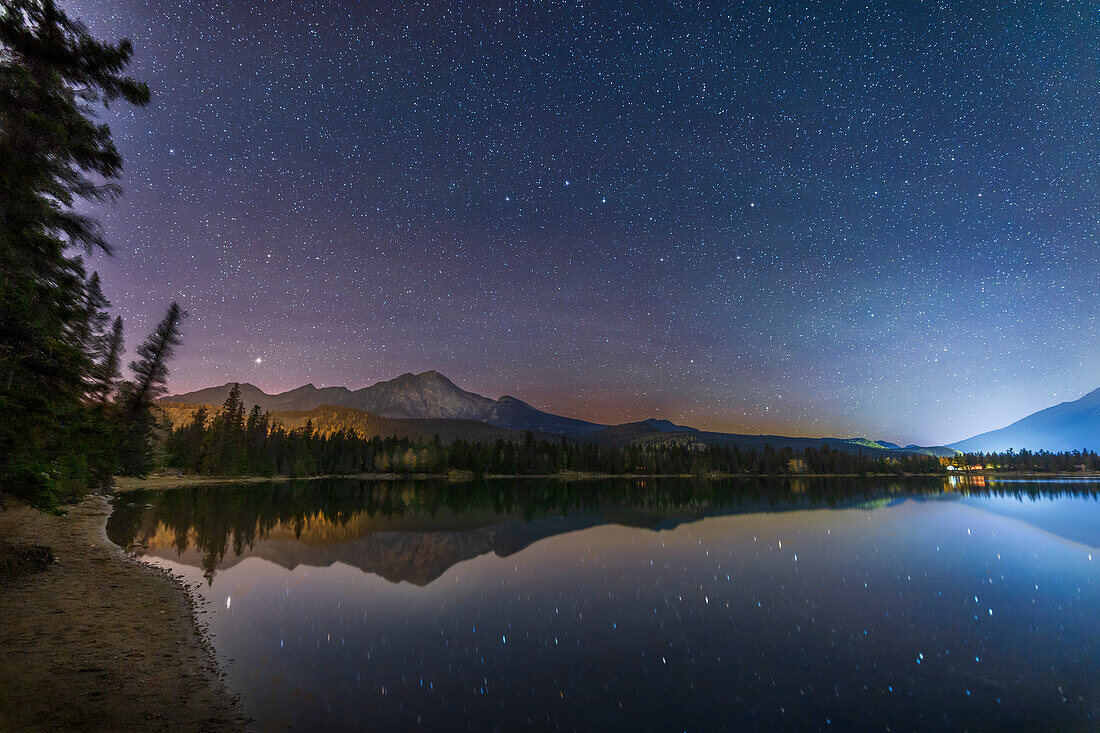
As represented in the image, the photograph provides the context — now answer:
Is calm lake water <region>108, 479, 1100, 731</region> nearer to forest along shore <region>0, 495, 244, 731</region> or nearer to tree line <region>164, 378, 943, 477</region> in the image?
forest along shore <region>0, 495, 244, 731</region>

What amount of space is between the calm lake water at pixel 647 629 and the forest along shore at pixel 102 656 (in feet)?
3.61

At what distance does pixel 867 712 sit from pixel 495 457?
18819 centimetres

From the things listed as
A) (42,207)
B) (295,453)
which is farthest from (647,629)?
(295,453)

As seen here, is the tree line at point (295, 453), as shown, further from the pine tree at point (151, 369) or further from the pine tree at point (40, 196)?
the pine tree at point (40, 196)

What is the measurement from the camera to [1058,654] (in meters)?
15.6

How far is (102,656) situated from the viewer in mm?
12461

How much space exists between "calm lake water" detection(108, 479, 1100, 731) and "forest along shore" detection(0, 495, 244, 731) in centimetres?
110

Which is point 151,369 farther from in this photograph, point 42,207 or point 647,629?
point 647,629

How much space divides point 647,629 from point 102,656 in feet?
53.4

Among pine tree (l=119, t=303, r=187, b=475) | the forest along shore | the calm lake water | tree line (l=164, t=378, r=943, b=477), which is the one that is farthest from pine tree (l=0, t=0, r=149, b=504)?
tree line (l=164, t=378, r=943, b=477)

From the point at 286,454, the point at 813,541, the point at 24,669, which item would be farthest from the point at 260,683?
the point at 286,454

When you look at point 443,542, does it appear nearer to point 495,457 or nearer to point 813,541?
point 813,541

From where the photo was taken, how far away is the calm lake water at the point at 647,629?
11.9m

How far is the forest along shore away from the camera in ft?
31.6
